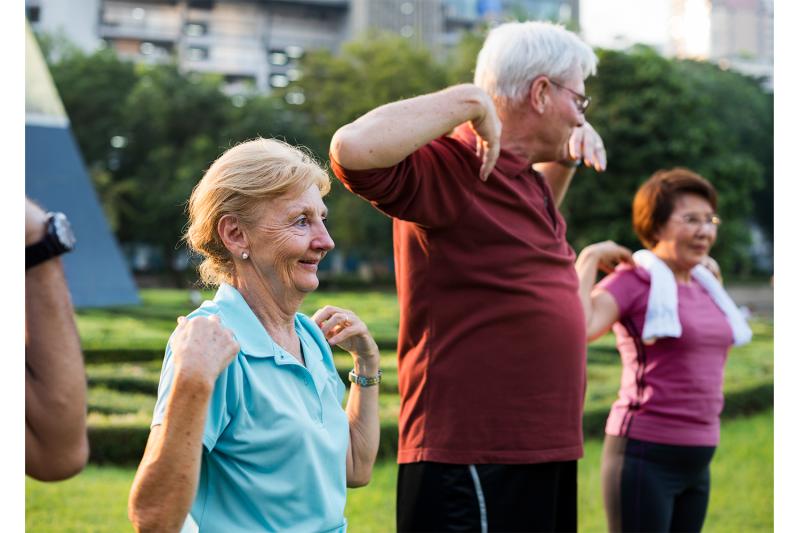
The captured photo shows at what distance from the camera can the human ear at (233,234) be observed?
78.7 inches

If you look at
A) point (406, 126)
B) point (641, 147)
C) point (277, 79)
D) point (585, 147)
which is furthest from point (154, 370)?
point (277, 79)

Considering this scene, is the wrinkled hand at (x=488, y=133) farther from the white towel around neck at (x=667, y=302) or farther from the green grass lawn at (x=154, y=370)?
the green grass lawn at (x=154, y=370)

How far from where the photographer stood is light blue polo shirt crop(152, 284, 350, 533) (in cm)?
182

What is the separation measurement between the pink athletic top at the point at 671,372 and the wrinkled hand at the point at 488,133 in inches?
54.4

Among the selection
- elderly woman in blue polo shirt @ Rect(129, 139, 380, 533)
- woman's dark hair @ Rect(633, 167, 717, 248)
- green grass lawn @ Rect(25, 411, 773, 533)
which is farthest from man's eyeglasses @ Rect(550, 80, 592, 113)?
green grass lawn @ Rect(25, 411, 773, 533)

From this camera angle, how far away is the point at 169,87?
32844 millimetres

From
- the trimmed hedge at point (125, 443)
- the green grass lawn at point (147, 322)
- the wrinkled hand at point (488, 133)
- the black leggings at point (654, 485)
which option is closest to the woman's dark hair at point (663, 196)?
the black leggings at point (654, 485)

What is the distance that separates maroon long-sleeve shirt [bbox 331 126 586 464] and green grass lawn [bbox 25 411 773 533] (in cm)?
286

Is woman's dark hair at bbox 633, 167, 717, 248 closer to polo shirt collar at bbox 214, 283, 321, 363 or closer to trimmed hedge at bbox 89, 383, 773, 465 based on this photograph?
polo shirt collar at bbox 214, 283, 321, 363

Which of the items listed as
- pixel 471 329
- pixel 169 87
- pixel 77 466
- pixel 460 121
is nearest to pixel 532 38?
pixel 460 121

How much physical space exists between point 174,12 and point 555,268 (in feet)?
178

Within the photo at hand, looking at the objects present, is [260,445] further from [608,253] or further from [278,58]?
[278,58]

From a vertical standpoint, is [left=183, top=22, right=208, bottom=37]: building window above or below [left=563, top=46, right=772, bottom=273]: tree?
above

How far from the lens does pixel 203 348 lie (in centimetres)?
168
